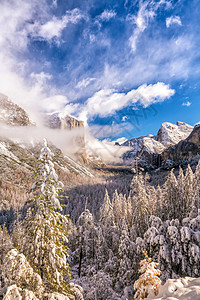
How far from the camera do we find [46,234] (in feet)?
24.9

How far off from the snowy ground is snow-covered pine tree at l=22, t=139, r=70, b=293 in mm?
4653

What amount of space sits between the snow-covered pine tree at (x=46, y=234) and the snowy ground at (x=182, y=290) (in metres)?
4.65

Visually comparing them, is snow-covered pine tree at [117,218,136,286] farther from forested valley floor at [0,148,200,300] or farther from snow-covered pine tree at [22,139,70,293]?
snow-covered pine tree at [22,139,70,293]

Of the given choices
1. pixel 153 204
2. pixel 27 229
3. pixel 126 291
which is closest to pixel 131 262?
pixel 126 291

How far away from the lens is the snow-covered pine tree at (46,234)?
7.18m

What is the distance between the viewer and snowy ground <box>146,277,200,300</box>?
4652mm

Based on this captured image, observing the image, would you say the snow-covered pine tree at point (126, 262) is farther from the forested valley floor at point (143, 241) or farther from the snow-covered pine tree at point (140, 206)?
the snow-covered pine tree at point (140, 206)

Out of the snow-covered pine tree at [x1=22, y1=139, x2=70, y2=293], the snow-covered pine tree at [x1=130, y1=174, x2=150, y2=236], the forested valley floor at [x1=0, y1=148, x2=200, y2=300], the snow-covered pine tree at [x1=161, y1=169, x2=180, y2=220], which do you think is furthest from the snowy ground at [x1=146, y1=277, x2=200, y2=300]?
the snow-covered pine tree at [x1=161, y1=169, x2=180, y2=220]

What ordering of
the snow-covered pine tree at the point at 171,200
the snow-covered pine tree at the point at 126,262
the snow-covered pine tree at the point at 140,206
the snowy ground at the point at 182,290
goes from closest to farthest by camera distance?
the snowy ground at the point at 182,290 < the snow-covered pine tree at the point at 126,262 < the snow-covered pine tree at the point at 140,206 < the snow-covered pine tree at the point at 171,200

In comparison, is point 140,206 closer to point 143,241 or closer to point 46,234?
point 143,241

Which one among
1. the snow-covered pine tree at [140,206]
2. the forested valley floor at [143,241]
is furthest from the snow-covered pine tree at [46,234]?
the snow-covered pine tree at [140,206]

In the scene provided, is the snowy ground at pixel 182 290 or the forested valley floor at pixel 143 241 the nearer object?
the snowy ground at pixel 182 290

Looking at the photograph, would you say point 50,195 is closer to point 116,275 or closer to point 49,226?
point 49,226

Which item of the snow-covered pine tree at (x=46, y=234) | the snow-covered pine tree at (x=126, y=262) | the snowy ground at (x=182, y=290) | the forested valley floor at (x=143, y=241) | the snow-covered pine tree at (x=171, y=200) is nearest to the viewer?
the snowy ground at (x=182, y=290)
